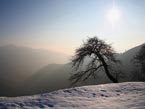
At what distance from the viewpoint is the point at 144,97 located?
12.2m

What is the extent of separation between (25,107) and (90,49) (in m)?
17.0

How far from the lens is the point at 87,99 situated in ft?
42.5

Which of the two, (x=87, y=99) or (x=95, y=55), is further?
(x=95, y=55)

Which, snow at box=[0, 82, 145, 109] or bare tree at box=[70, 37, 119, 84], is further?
bare tree at box=[70, 37, 119, 84]

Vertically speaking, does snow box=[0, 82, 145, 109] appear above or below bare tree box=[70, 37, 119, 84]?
below

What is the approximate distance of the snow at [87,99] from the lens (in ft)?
37.3

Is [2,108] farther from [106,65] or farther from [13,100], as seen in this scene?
[106,65]

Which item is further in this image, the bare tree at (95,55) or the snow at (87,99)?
the bare tree at (95,55)

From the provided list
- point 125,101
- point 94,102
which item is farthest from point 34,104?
point 125,101

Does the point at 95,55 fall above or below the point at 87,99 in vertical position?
above

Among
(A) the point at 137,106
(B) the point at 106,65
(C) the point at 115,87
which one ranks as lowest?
(A) the point at 137,106

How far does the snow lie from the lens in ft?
37.3

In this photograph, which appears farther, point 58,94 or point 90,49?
point 90,49

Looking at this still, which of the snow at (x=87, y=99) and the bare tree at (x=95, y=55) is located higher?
the bare tree at (x=95, y=55)
